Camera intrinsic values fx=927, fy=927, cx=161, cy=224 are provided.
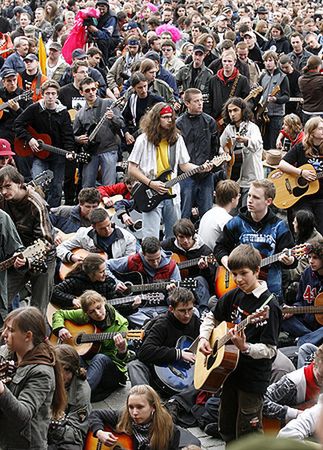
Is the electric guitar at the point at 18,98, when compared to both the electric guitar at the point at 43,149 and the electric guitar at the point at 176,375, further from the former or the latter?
the electric guitar at the point at 176,375

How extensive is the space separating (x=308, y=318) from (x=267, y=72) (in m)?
6.43

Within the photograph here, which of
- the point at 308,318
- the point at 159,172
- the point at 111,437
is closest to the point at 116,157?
the point at 159,172

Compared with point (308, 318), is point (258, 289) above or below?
above

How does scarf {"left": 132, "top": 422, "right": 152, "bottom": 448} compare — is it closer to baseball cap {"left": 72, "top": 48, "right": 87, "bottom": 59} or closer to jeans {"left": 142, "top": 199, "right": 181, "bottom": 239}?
jeans {"left": 142, "top": 199, "right": 181, "bottom": 239}

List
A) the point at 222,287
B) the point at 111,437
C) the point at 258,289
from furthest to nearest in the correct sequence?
the point at 222,287 → the point at 111,437 → the point at 258,289

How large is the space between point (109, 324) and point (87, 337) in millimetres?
192

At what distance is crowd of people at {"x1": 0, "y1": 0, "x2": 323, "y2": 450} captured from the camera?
539 centimetres

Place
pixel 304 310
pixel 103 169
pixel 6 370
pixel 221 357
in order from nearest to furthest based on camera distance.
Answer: pixel 6 370 < pixel 221 357 < pixel 304 310 < pixel 103 169

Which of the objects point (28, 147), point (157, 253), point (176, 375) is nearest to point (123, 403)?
point (176, 375)

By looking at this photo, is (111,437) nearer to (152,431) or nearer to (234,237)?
(152,431)

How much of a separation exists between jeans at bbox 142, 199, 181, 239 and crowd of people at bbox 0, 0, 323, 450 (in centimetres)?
2

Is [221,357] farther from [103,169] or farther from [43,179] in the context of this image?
[103,169]

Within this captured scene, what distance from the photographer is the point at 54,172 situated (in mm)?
10594

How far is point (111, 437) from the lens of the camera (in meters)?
5.81
